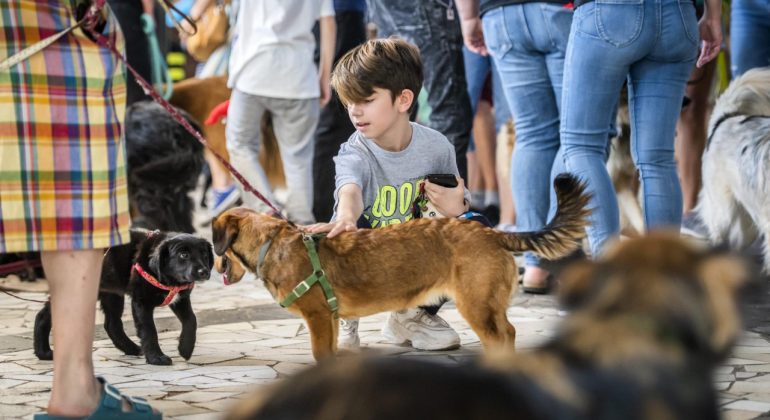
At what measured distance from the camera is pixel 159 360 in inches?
169

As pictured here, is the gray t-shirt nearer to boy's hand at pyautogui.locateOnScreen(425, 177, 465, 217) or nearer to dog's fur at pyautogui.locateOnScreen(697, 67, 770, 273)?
boy's hand at pyautogui.locateOnScreen(425, 177, 465, 217)

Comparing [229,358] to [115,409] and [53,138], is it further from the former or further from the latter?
[53,138]

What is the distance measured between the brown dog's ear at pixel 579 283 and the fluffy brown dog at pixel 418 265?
2.03 m

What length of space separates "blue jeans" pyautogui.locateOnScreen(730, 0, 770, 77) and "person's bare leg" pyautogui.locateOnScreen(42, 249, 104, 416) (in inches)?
219

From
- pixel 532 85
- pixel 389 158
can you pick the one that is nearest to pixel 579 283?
pixel 389 158

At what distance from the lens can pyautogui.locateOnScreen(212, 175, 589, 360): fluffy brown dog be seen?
3.85 meters

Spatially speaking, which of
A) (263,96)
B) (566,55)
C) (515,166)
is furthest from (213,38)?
(566,55)

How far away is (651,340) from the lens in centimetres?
161

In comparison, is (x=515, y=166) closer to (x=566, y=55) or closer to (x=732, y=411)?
(x=566, y=55)

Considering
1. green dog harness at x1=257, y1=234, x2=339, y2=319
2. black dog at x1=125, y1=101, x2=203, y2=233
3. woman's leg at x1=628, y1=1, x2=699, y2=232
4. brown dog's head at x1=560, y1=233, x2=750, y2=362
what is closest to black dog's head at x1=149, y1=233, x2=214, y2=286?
green dog harness at x1=257, y1=234, x2=339, y2=319

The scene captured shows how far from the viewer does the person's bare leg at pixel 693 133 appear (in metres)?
8.09

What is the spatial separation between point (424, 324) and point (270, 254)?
82 cm

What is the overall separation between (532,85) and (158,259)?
2206mm

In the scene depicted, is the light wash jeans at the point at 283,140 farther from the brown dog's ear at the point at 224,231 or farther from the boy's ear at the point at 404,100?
the brown dog's ear at the point at 224,231
